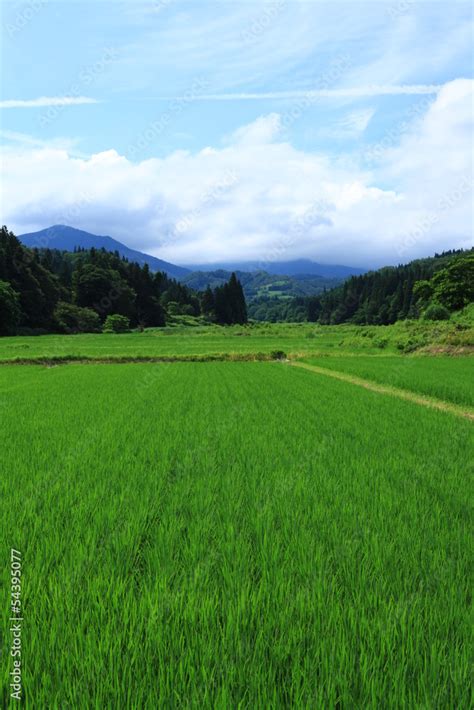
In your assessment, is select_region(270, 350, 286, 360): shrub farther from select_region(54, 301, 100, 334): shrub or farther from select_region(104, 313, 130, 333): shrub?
select_region(54, 301, 100, 334): shrub

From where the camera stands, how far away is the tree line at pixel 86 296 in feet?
188

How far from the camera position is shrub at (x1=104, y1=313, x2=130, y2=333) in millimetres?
65181

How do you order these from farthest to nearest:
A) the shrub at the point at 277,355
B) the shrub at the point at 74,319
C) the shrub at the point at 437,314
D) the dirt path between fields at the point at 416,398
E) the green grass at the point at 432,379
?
1. the shrub at the point at 74,319
2. the shrub at the point at 437,314
3. the shrub at the point at 277,355
4. the green grass at the point at 432,379
5. the dirt path between fields at the point at 416,398

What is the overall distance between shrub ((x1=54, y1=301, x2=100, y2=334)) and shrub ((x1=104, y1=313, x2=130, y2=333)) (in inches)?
67.8

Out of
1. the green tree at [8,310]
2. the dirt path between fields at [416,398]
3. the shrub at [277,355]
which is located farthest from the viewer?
the green tree at [8,310]

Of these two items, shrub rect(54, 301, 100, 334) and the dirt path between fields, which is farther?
shrub rect(54, 301, 100, 334)

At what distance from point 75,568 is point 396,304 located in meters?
94.9

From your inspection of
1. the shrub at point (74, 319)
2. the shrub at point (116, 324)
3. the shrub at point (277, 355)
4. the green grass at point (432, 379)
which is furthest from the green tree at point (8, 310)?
the green grass at point (432, 379)

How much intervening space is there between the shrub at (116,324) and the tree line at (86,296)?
12.0 inches

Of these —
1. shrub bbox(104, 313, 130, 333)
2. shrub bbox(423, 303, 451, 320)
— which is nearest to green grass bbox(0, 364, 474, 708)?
shrub bbox(423, 303, 451, 320)

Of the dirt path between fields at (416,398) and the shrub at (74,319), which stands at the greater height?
the shrub at (74,319)

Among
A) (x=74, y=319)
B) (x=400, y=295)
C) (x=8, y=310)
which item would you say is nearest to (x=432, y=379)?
(x=8, y=310)
